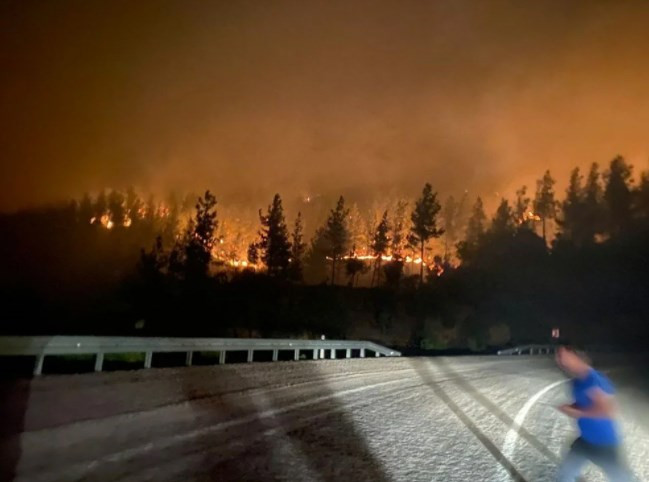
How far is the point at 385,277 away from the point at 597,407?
8224 centimetres

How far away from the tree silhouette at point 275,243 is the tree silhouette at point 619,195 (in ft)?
195

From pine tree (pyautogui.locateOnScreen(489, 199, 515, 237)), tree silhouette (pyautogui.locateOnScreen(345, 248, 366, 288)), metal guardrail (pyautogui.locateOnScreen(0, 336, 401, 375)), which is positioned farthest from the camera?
pine tree (pyautogui.locateOnScreen(489, 199, 515, 237))

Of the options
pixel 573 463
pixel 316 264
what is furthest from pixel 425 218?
pixel 573 463

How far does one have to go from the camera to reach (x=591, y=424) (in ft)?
16.2

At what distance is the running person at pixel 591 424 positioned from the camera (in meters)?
4.88

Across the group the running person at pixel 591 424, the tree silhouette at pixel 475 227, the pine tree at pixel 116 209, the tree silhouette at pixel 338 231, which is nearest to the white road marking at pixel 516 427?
the running person at pixel 591 424

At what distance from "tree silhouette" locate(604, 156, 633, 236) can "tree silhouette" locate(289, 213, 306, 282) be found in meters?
55.6

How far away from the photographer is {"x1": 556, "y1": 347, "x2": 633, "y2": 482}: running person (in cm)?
488

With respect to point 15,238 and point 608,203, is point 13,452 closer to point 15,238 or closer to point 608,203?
point 608,203

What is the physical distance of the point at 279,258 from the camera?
257 feet

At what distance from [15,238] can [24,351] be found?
4989 inches

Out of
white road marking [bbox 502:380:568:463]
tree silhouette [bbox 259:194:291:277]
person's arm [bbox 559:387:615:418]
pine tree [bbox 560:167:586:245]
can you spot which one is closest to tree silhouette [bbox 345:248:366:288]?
tree silhouette [bbox 259:194:291:277]

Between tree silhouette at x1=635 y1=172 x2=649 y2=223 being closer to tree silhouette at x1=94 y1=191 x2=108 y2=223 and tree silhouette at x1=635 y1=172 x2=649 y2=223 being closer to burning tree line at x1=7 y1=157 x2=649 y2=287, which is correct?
burning tree line at x1=7 y1=157 x2=649 y2=287

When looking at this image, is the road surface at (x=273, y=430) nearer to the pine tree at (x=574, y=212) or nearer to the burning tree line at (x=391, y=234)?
the burning tree line at (x=391, y=234)
